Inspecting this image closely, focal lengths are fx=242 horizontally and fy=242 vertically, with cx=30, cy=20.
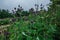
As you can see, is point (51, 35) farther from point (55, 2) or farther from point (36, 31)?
point (55, 2)

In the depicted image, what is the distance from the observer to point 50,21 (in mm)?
5711

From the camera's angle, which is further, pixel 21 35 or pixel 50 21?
pixel 50 21

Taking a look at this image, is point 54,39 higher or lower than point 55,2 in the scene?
lower

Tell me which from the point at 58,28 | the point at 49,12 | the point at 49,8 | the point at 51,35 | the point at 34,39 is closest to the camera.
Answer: the point at 34,39

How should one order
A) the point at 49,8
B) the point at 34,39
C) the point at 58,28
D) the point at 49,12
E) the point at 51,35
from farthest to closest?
1. the point at 49,8
2. the point at 49,12
3. the point at 58,28
4. the point at 51,35
5. the point at 34,39

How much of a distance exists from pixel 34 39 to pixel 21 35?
Result: 0.93 ft

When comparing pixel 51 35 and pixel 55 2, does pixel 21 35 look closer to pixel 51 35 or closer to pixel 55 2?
pixel 51 35

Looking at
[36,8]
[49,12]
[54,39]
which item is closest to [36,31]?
[54,39]

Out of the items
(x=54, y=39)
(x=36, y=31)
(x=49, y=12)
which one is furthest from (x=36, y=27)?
(x=49, y=12)

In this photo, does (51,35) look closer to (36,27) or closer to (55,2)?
(36,27)

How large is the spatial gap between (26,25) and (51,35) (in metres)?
0.60

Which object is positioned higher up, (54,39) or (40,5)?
(40,5)

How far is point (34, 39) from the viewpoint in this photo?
4938mm

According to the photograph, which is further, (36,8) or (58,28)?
(36,8)
